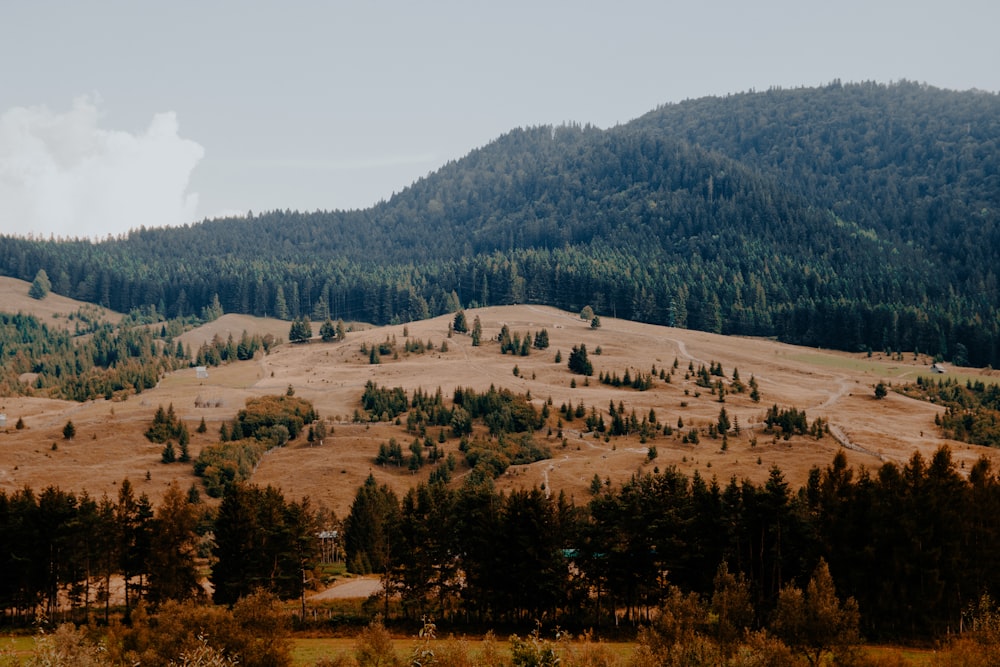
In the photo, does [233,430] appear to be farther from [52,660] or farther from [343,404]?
[52,660]

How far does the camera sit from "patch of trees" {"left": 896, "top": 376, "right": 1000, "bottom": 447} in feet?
483

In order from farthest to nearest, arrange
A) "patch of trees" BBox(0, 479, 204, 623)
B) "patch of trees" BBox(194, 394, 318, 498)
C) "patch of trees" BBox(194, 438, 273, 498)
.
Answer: "patch of trees" BBox(194, 394, 318, 498)
"patch of trees" BBox(194, 438, 273, 498)
"patch of trees" BBox(0, 479, 204, 623)

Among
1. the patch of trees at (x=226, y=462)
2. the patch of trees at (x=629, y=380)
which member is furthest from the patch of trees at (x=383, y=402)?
the patch of trees at (x=629, y=380)

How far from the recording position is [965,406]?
16912 cm

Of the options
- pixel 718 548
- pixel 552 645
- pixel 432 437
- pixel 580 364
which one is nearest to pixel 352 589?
pixel 718 548

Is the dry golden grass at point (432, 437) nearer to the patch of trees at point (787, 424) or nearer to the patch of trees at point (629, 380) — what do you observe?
the patch of trees at point (787, 424)

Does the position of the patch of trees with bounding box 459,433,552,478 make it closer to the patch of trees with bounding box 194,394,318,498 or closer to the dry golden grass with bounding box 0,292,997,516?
the dry golden grass with bounding box 0,292,997,516

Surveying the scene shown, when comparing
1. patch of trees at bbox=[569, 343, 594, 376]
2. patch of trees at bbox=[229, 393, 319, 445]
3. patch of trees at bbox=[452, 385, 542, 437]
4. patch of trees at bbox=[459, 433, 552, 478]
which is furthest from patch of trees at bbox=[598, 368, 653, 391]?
patch of trees at bbox=[229, 393, 319, 445]

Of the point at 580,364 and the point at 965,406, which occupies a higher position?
the point at 580,364

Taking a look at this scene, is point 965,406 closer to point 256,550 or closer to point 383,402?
point 383,402

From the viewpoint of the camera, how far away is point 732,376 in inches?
7859

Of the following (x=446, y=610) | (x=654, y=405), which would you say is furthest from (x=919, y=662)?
(x=654, y=405)

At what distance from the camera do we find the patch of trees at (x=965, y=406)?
147 metres

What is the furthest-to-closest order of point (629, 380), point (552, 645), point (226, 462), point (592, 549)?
point (629, 380)
point (226, 462)
point (592, 549)
point (552, 645)
